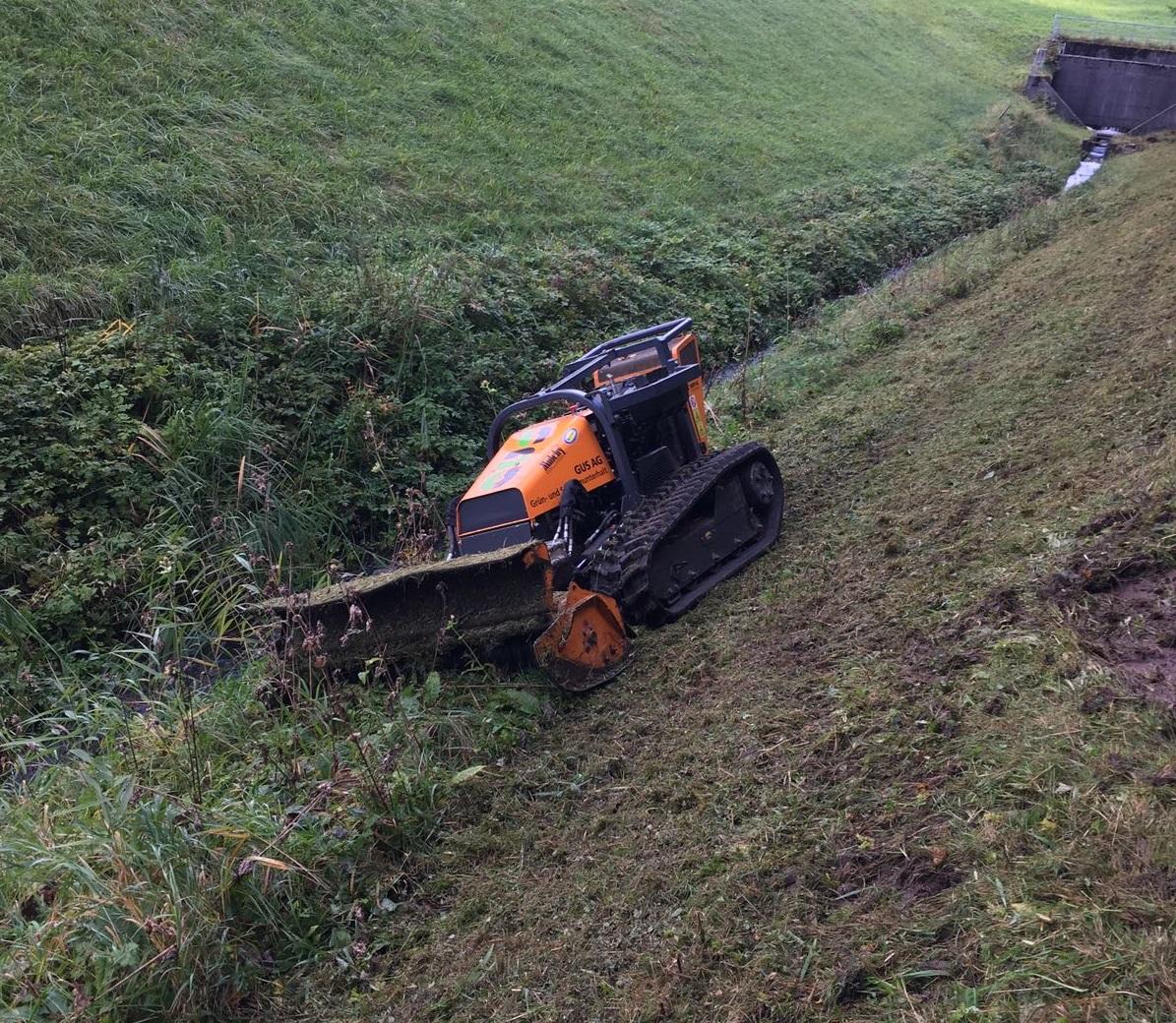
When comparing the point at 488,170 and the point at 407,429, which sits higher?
the point at 488,170

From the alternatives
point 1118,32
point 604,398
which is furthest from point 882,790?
point 1118,32

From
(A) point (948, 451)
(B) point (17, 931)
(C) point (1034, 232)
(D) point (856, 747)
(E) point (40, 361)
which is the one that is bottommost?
(C) point (1034, 232)

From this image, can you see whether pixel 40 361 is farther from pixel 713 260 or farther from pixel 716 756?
pixel 713 260

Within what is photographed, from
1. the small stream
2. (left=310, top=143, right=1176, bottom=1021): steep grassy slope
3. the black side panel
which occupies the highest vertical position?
the black side panel

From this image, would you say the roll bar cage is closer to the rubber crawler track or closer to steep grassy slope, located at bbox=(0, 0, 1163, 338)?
the rubber crawler track

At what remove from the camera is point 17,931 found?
161 inches

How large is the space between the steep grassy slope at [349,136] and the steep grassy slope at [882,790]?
252 inches

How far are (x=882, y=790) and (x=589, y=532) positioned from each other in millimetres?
3225

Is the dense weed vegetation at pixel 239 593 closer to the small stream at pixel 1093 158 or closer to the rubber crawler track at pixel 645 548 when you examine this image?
the rubber crawler track at pixel 645 548

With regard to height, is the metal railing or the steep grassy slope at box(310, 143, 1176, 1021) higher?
the steep grassy slope at box(310, 143, 1176, 1021)

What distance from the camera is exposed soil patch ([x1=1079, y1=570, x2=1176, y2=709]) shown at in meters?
3.98

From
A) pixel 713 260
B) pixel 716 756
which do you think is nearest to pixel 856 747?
pixel 716 756

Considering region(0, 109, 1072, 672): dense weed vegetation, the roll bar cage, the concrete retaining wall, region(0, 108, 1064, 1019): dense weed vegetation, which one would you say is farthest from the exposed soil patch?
the concrete retaining wall

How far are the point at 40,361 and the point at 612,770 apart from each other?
19.8 feet
